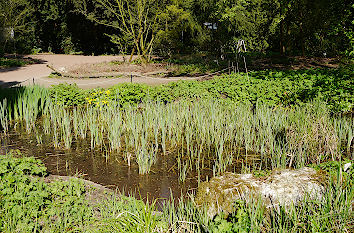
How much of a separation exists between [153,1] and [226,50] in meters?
4.90

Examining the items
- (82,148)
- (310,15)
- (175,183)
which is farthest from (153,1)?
(175,183)

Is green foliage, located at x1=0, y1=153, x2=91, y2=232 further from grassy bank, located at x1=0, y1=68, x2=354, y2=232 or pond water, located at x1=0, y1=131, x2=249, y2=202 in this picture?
pond water, located at x1=0, y1=131, x2=249, y2=202

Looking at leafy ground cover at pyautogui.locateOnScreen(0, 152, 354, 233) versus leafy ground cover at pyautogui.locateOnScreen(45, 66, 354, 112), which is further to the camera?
leafy ground cover at pyautogui.locateOnScreen(45, 66, 354, 112)

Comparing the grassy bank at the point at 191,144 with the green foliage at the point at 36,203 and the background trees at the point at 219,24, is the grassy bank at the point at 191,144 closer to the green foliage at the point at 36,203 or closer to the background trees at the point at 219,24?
the green foliage at the point at 36,203

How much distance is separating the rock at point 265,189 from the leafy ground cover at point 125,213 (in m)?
0.11

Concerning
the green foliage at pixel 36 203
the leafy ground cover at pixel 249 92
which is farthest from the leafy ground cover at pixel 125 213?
the leafy ground cover at pixel 249 92

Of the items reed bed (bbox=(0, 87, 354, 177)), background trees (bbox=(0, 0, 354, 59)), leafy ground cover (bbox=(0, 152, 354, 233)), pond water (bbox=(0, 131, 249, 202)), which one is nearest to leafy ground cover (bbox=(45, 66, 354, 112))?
reed bed (bbox=(0, 87, 354, 177))

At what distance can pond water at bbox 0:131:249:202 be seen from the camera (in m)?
4.13

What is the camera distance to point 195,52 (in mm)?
23406

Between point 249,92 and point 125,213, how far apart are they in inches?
227

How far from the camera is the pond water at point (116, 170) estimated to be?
413 cm

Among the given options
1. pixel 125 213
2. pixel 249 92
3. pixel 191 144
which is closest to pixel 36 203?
pixel 125 213

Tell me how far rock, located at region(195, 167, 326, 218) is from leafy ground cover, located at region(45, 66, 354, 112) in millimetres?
4292

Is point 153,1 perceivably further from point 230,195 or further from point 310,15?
point 230,195
